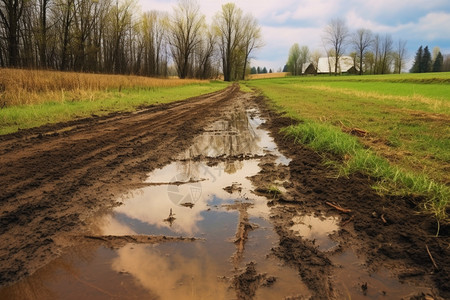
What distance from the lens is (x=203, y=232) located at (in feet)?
7.95

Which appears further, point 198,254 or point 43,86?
point 43,86

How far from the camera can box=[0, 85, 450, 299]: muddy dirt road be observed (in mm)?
1785

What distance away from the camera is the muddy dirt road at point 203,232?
1.79m

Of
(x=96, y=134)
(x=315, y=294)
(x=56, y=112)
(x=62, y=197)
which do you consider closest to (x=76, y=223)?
(x=62, y=197)

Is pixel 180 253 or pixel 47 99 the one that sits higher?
pixel 47 99

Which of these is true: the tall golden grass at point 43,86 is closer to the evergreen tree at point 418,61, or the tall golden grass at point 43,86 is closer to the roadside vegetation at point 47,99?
the roadside vegetation at point 47,99

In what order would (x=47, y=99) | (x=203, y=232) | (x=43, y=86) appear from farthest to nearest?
(x=43, y=86), (x=47, y=99), (x=203, y=232)

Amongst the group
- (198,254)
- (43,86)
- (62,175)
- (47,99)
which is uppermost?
(43,86)

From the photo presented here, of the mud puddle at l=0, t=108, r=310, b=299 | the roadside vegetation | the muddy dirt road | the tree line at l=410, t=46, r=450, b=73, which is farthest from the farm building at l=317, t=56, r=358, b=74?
the mud puddle at l=0, t=108, r=310, b=299

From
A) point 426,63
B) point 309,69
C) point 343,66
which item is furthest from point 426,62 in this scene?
point 309,69

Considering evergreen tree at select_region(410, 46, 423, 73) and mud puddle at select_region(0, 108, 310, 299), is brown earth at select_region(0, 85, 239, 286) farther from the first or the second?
evergreen tree at select_region(410, 46, 423, 73)

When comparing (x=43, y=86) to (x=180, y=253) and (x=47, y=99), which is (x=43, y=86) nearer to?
(x=47, y=99)

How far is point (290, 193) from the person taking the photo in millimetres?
3289

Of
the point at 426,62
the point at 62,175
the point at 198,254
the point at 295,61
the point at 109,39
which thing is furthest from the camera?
the point at 295,61
